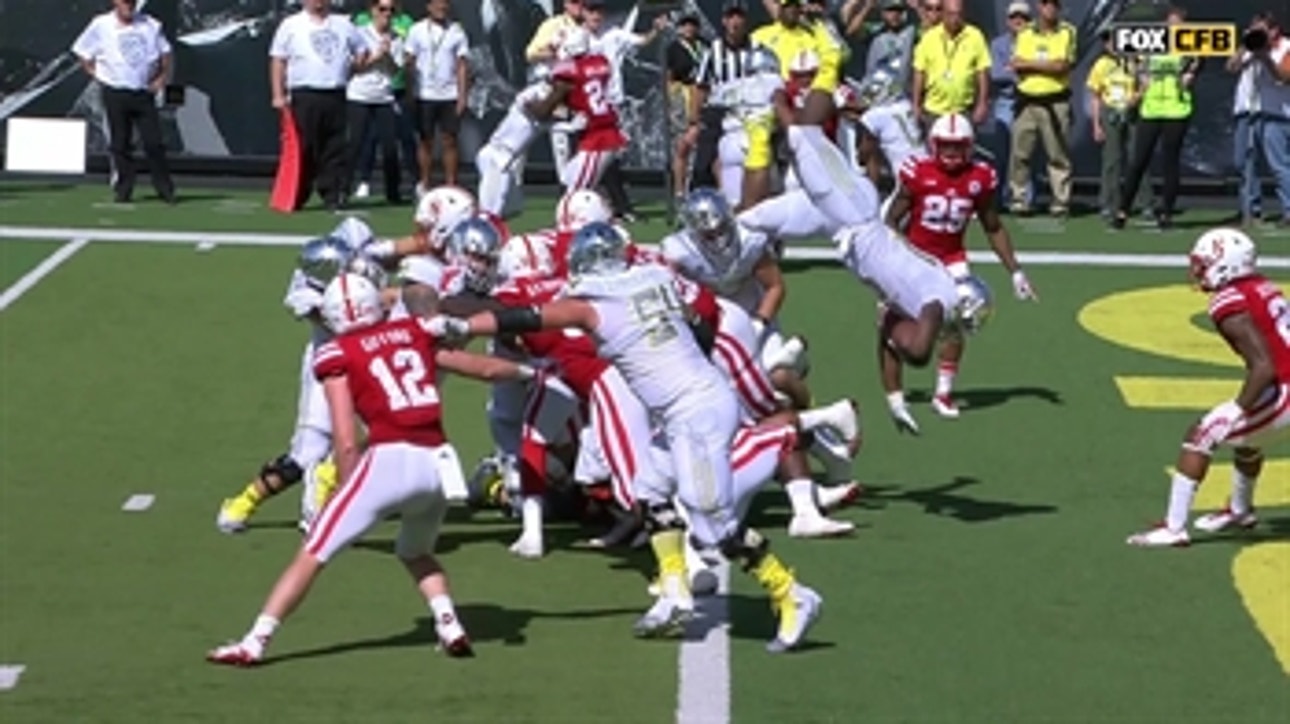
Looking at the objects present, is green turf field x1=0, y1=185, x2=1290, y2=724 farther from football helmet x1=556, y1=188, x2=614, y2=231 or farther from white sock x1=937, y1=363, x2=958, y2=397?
football helmet x1=556, y1=188, x2=614, y2=231

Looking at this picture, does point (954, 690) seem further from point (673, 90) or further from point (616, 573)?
point (673, 90)

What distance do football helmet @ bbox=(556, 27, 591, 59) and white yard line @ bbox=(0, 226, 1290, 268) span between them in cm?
227

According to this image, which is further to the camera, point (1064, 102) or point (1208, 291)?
point (1064, 102)

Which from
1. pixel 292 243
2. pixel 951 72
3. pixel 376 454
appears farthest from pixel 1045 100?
pixel 376 454

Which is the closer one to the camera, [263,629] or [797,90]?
[263,629]

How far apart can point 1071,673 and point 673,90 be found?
528 inches

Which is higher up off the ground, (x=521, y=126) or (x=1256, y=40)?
(x=1256, y=40)

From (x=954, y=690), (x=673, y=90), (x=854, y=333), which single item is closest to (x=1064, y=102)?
(x=673, y=90)

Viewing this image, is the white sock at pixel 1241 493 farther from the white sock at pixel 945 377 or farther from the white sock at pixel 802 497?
the white sock at pixel 945 377

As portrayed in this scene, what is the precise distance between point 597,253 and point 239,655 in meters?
1.96

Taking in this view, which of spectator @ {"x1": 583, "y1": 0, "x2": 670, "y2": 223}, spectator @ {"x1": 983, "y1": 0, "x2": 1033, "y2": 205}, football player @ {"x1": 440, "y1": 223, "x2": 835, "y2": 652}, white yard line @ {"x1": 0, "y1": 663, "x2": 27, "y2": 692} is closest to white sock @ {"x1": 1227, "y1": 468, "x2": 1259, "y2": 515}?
football player @ {"x1": 440, "y1": 223, "x2": 835, "y2": 652}

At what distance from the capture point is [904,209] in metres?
14.9

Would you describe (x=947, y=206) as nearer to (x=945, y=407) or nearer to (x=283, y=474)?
(x=945, y=407)

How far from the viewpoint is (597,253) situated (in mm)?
10000
